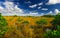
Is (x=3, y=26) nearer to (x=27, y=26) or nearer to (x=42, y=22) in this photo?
(x=27, y=26)

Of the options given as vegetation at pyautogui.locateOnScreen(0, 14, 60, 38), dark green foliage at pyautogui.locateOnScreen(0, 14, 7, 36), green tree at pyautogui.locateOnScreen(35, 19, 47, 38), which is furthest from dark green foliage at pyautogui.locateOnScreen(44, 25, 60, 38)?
dark green foliage at pyautogui.locateOnScreen(0, 14, 7, 36)

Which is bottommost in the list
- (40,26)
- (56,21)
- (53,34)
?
(53,34)

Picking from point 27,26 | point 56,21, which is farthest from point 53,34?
point 27,26

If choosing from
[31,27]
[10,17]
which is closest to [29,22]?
[31,27]

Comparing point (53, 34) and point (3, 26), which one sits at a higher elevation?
point (3, 26)

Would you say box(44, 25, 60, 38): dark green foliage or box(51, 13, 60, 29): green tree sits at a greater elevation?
box(51, 13, 60, 29): green tree

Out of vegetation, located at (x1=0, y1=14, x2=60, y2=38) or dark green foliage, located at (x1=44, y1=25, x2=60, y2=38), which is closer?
dark green foliage, located at (x1=44, y1=25, x2=60, y2=38)

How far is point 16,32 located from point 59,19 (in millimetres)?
979

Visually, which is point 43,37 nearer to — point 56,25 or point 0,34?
point 56,25

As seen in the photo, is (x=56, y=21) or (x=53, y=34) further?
(x=56, y=21)

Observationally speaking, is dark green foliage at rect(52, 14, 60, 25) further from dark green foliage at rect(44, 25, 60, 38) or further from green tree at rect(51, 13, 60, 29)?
dark green foliage at rect(44, 25, 60, 38)

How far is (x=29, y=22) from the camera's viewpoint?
487 centimetres

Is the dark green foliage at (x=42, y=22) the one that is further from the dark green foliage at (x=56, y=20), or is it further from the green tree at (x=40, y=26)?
the dark green foliage at (x=56, y=20)

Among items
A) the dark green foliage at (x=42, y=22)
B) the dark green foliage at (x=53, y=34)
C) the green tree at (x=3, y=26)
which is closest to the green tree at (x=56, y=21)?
the dark green foliage at (x=42, y=22)
